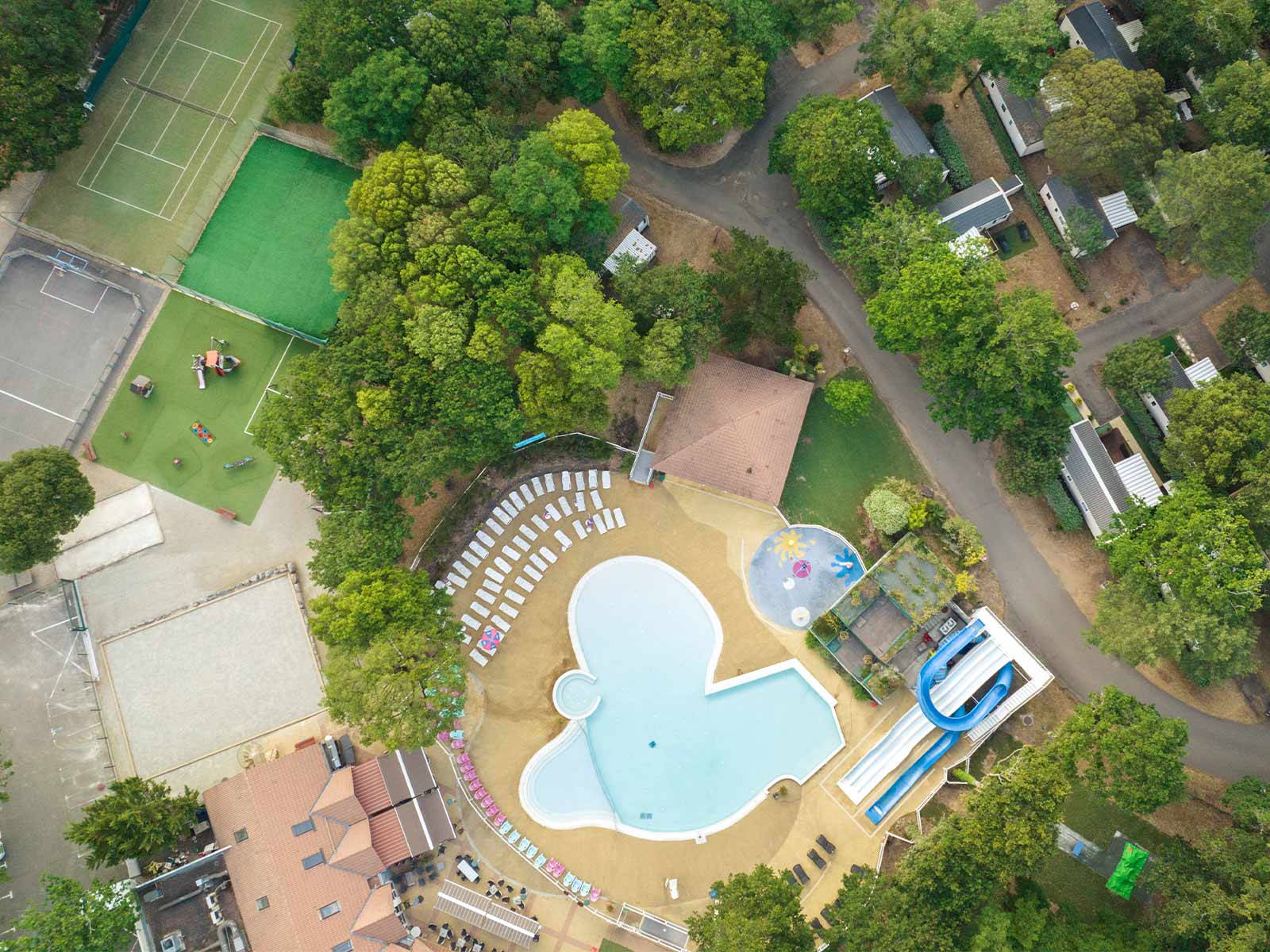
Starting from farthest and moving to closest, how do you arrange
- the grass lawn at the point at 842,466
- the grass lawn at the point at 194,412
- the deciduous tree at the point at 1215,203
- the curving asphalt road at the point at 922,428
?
the grass lawn at the point at 194,412
the grass lawn at the point at 842,466
the curving asphalt road at the point at 922,428
the deciduous tree at the point at 1215,203

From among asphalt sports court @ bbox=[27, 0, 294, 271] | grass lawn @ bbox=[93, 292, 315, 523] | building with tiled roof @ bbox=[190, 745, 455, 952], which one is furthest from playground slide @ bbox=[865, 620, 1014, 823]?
asphalt sports court @ bbox=[27, 0, 294, 271]

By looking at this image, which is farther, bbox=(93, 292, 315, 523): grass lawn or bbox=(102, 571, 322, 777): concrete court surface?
bbox=(93, 292, 315, 523): grass lawn

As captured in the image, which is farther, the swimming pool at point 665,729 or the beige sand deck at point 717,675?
the swimming pool at point 665,729

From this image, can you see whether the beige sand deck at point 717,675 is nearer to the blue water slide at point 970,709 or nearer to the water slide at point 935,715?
the water slide at point 935,715

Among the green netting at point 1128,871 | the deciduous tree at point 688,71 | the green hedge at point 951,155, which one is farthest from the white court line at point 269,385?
the green netting at point 1128,871

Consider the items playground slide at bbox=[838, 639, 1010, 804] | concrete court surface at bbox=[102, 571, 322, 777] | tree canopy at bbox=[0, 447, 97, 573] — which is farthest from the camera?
concrete court surface at bbox=[102, 571, 322, 777]

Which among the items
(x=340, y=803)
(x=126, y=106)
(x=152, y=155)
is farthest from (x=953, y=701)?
(x=126, y=106)

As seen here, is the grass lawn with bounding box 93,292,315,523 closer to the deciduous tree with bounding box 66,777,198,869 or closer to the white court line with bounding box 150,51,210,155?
the white court line with bounding box 150,51,210,155

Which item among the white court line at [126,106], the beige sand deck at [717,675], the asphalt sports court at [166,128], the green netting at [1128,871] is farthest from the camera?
the white court line at [126,106]
